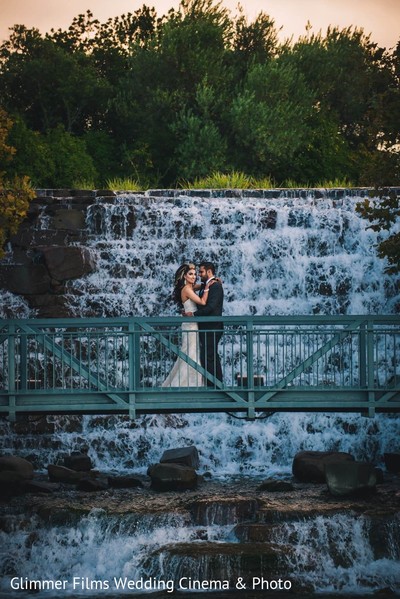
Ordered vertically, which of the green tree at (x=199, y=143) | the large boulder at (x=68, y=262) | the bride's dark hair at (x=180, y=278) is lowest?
the bride's dark hair at (x=180, y=278)

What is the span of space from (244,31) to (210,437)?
25.6 m

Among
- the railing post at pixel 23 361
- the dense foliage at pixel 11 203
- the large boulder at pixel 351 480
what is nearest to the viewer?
the railing post at pixel 23 361

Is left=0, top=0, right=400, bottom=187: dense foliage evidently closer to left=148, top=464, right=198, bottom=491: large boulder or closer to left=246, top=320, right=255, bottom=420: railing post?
left=148, top=464, right=198, bottom=491: large boulder

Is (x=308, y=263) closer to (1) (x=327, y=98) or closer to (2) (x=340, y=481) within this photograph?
(2) (x=340, y=481)

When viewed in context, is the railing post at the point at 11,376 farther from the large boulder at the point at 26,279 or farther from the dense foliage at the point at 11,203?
the large boulder at the point at 26,279

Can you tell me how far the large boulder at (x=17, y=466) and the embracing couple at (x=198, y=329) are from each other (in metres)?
4.64

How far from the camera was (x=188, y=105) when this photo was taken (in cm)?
4906

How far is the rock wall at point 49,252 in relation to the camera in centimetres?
3170

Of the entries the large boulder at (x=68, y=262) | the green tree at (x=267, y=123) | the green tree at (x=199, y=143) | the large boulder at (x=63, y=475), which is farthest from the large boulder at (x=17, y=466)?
the green tree at (x=267, y=123)

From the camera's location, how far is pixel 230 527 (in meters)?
22.9

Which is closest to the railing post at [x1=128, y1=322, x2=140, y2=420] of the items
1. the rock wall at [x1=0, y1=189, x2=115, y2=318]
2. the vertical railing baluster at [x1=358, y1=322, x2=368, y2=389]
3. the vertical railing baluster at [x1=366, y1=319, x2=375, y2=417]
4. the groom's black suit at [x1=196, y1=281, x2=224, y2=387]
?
the groom's black suit at [x1=196, y1=281, x2=224, y2=387]

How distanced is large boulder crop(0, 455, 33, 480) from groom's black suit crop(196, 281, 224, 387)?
494 centimetres

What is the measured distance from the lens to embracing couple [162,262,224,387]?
22641mm

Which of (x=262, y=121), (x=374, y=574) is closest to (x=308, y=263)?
(x=374, y=574)
